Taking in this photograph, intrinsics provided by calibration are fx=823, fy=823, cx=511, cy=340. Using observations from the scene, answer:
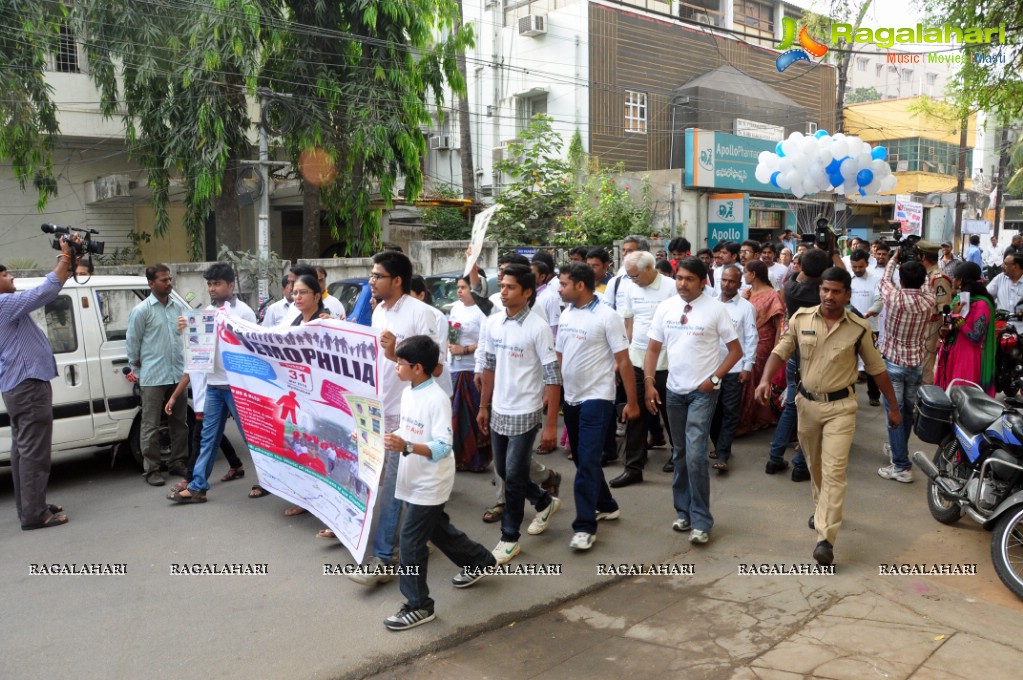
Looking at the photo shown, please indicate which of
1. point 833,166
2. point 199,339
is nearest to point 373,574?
point 199,339

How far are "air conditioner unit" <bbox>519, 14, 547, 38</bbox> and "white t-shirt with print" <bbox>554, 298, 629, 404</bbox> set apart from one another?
22.1 meters

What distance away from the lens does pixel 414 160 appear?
1638 centimetres

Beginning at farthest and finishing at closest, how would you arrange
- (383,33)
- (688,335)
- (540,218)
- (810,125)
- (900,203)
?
(810,125)
(540,218)
(900,203)
(383,33)
(688,335)

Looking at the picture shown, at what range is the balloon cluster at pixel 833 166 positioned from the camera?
12.9 metres

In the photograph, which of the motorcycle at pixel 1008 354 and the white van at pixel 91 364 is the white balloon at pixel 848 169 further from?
the white van at pixel 91 364

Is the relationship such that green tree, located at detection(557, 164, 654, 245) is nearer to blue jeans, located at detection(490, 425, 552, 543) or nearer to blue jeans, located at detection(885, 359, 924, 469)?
blue jeans, located at detection(885, 359, 924, 469)

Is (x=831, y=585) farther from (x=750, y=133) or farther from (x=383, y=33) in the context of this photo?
(x=750, y=133)

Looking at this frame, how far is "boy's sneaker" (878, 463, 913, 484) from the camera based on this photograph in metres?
6.65

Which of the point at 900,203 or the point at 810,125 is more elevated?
the point at 810,125

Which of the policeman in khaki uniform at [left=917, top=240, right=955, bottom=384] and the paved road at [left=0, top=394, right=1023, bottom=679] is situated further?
the policeman in khaki uniform at [left=917, top=240, right=955, bottom=384]

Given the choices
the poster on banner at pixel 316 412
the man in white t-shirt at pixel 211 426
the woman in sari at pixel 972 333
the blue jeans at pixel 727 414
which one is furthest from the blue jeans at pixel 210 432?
the woman in sari at pixel 972 333

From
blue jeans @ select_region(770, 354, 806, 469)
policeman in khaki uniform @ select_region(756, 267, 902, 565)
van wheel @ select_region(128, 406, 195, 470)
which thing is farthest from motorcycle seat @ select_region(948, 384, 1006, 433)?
van wheel @ select_region(128, 406, 195, 470)

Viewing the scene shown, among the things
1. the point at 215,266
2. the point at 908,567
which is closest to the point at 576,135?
the point at 215,266

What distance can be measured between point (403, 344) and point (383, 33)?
510 inches
